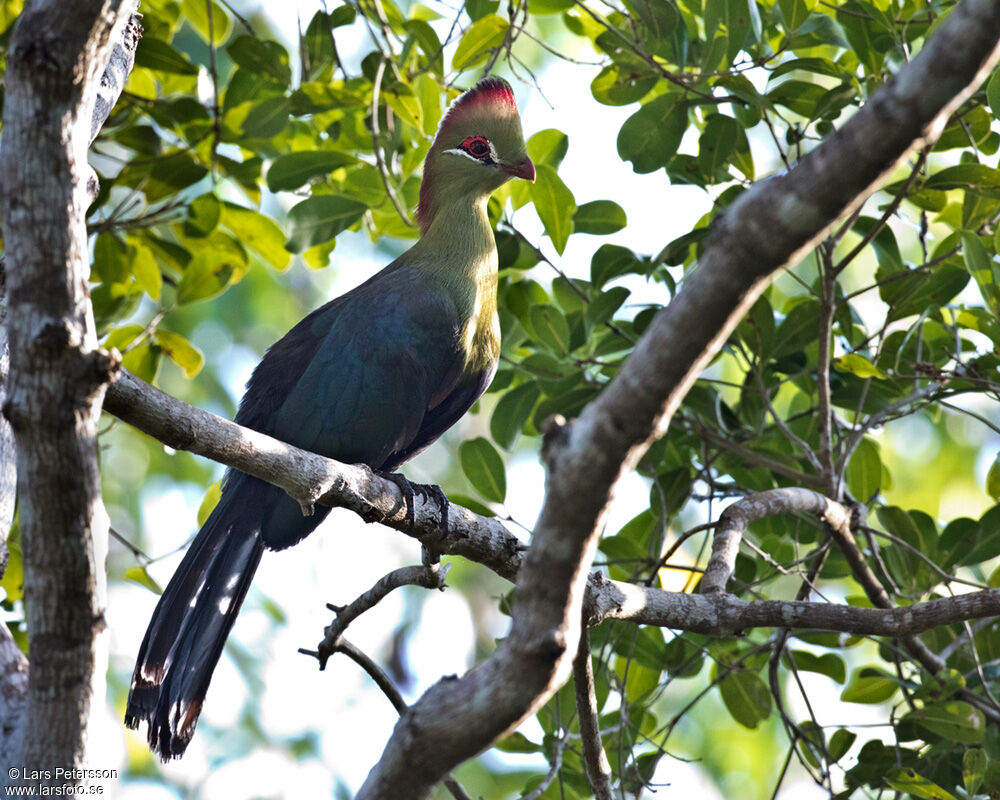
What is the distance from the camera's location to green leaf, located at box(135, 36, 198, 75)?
3.12 meters

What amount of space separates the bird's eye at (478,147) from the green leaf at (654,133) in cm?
65

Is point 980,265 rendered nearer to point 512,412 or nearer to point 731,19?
point 731,19

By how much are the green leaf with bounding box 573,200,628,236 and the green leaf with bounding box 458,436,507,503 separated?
0.73 m

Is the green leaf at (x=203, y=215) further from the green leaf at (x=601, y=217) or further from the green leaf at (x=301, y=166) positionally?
the green leaf at (x=601, y=217)

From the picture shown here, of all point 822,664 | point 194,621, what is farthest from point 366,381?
point 822,664

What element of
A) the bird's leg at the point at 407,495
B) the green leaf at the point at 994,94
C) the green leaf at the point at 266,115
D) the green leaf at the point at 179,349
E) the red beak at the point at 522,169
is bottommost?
the bird's leg at the point at 407,495

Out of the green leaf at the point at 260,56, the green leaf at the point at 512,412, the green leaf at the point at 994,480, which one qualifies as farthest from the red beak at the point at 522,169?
the green leaf at the point at 994,480

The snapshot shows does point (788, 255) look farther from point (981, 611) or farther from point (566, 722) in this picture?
point (566, 722)

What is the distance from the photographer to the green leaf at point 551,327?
294 cm

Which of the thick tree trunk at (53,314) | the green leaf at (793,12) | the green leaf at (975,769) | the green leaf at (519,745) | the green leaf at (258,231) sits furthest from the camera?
the green leaf at (258,231)

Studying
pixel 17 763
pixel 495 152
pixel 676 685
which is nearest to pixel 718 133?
pixel 495 152

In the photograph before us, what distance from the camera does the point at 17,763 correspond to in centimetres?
139

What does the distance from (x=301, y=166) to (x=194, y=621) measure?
4.57 ft
